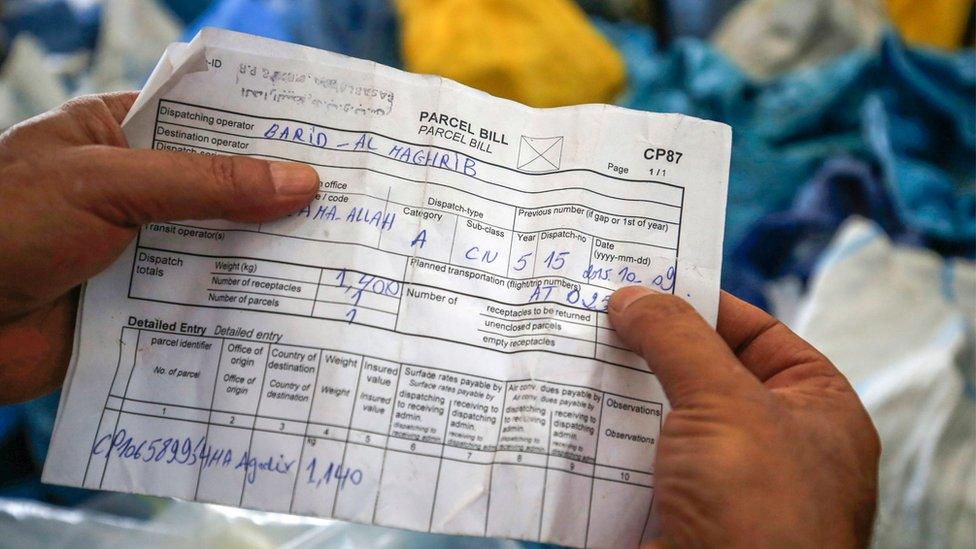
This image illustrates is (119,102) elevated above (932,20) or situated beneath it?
situated beneath

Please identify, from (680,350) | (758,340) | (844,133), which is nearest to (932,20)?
(844,133)

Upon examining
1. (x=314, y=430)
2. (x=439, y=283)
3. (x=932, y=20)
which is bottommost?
(x=314, y=430)

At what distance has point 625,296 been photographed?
1.62ft

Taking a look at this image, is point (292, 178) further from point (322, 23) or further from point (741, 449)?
point (322, 23)

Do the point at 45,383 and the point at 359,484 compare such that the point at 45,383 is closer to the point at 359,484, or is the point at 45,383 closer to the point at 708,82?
the point at 359,484

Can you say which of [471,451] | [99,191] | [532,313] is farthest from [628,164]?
[99,191]

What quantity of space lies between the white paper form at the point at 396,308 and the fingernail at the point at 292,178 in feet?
0.04

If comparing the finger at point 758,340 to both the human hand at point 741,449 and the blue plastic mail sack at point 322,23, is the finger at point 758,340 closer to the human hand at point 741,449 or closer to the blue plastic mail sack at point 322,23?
the human hand at point 741,449

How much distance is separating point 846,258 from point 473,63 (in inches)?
22.9

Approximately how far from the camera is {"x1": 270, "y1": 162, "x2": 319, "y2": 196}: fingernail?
48cm

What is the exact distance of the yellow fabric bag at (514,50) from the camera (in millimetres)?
1050

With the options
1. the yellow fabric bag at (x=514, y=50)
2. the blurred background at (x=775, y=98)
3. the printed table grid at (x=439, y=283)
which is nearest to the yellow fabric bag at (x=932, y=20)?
the blurred background at (x=775, y=98)

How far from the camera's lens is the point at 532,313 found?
506 millimetres

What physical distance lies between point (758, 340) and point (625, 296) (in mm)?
124
